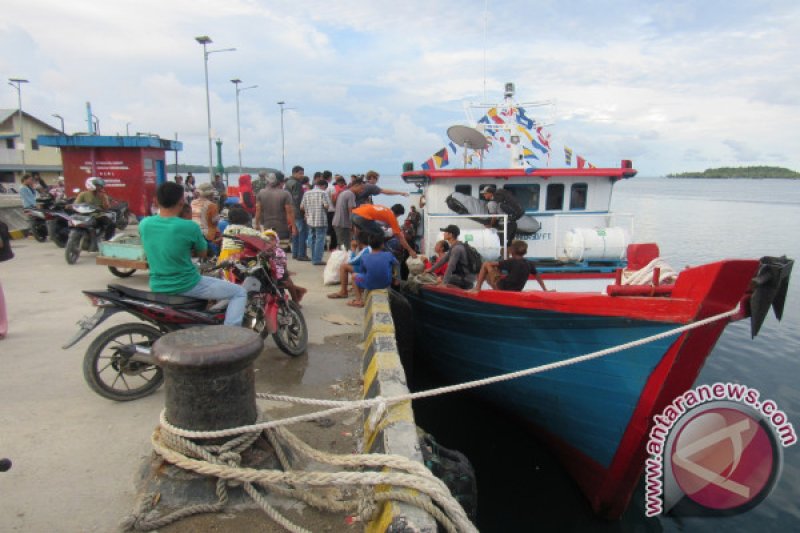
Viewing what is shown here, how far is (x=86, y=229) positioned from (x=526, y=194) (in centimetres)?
773

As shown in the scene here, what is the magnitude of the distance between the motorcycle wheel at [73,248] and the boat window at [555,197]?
8.15 meters

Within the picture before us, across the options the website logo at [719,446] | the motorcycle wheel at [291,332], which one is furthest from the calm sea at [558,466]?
the motorcycle wheel at [291,332]

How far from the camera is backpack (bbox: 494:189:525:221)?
8227 millimetres

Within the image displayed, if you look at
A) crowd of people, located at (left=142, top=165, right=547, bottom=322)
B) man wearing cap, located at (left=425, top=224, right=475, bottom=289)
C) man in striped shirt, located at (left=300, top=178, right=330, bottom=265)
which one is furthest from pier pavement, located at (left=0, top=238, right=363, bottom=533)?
man in striped shirt, located at (left=300, top=178, right=330, bottom=265)

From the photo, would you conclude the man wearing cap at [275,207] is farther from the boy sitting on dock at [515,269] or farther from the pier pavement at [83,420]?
the boy sitting on dock at [515,269]

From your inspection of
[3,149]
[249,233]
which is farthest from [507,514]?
[3,149]

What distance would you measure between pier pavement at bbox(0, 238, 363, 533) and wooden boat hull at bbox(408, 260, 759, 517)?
1541mm

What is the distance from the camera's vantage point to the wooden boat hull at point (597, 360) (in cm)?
370

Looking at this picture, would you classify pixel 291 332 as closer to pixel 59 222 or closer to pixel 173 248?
pixel 173 248

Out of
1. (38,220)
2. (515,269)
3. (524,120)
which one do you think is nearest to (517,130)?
(524,120)

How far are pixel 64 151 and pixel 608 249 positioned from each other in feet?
44.3

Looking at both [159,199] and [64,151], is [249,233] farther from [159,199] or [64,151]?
[64,151]

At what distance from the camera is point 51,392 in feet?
13.2

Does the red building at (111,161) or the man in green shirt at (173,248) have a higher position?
the red building at (111,161)
